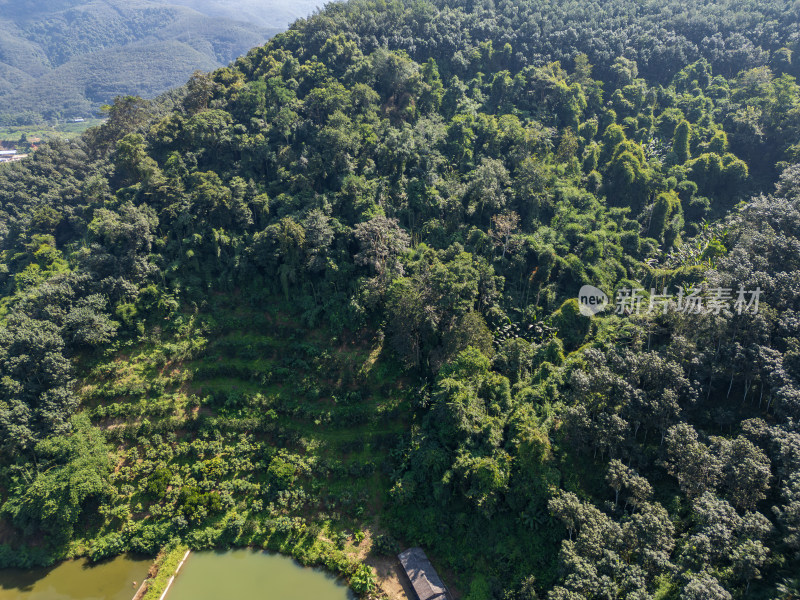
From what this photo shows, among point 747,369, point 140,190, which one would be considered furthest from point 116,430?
point 747,369

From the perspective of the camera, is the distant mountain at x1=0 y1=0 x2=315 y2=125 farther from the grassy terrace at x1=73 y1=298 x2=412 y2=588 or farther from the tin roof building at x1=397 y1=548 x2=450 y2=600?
the tin roof building at x1=397 y1=548 x2=450 y2=600

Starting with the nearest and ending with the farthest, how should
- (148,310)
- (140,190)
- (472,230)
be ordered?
(148,310), (472,230), (140,190)

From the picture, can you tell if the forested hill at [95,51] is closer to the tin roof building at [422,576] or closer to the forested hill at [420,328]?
the forested hill at [420,328]

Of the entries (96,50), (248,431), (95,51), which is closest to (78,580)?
(248,431)

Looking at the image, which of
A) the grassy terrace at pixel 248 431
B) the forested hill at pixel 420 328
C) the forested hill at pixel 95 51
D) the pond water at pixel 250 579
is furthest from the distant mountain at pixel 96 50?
the pond water at pixel 250 579

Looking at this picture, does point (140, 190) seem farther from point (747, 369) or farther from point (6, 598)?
point (747, 369)

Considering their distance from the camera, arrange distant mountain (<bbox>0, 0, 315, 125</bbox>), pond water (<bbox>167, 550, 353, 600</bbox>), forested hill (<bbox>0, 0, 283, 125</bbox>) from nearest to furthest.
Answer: pond water (<bbox>167, 550, 353, 600</bbox>) < forested hill (<bbox>0, 0, 283, 125</bbox>) < distant mountain (<bbox>0, 0, 315, 125</bbox>)

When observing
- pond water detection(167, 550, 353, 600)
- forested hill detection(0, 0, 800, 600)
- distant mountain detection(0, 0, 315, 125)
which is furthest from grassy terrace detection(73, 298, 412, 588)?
distant mountain detection(0, 0, 315, 125)
